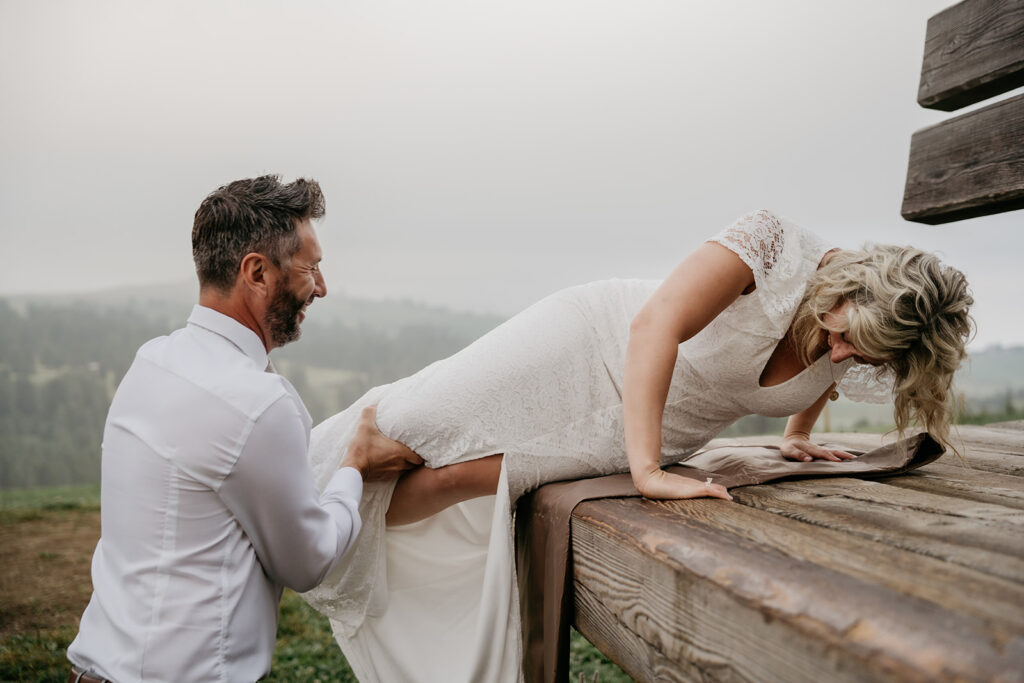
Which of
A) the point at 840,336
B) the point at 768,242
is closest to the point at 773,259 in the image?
the point at 768,242

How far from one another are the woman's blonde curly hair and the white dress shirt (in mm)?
1325

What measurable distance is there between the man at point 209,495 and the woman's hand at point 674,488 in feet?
2.27

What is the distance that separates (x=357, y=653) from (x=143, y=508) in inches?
40.7

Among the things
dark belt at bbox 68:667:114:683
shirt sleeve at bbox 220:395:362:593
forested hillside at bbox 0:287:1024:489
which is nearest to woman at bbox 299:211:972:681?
shirt sleeve at bbox 220:395:362:593

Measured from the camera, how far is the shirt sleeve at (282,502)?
1.28m

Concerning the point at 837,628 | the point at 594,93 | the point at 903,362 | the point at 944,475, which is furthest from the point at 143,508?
the point at 594,93

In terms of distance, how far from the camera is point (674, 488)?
1.55 metres

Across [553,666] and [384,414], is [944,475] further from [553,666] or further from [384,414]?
[384,414]

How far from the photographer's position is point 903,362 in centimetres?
182

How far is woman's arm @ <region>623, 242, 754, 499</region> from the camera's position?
5.46 feet

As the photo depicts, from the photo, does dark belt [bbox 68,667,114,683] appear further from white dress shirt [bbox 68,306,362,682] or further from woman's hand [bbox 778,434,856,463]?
woman's hand [bbox 778,434,856,463]

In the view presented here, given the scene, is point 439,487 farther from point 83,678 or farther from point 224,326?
point 83,678

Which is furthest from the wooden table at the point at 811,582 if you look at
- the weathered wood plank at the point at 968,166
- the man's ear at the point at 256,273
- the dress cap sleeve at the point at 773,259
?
the weathered wood plank at the point at 968,166

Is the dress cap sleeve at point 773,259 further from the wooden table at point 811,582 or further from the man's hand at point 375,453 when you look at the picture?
the man's hand at point 375,453
